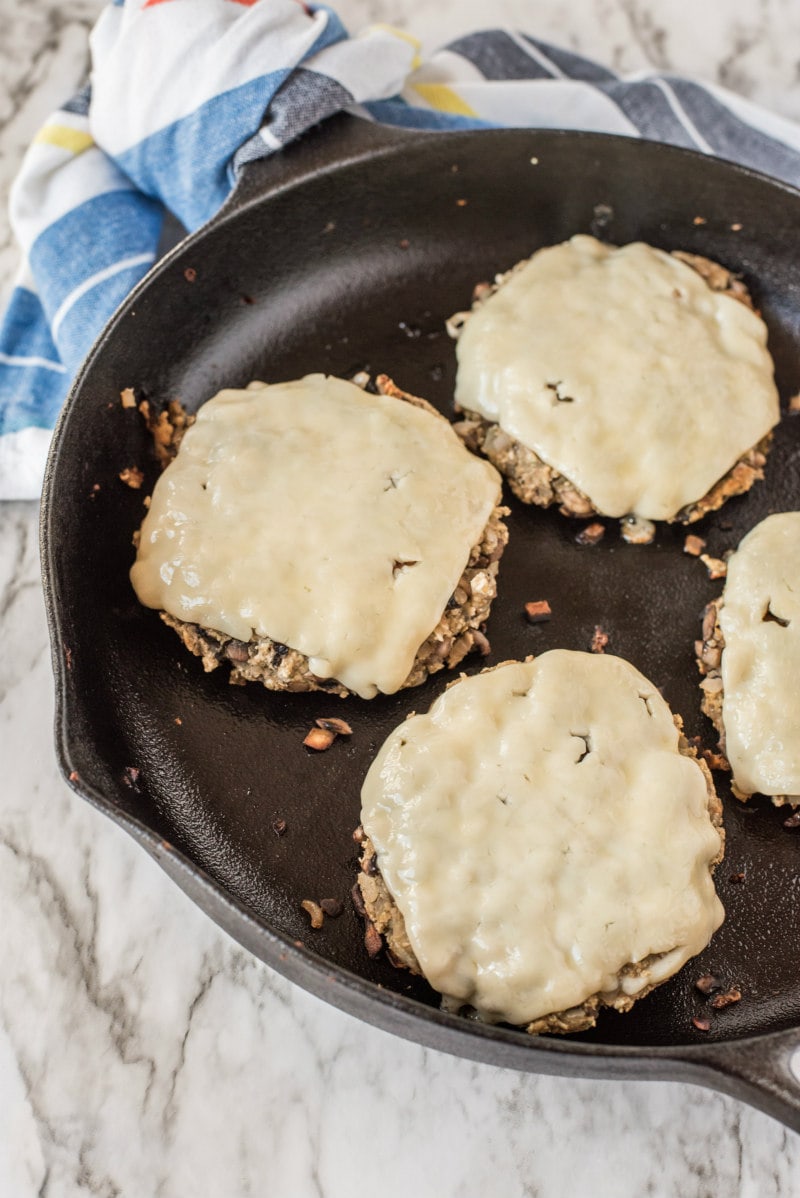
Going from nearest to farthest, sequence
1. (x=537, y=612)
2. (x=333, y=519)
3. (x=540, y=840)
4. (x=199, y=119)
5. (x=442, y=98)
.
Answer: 1. (x=540, y=840)
2. (x=333, y=519)
3. (x=537, y=612)
4. (x=199, y=119)
5. (x=442, y=98)

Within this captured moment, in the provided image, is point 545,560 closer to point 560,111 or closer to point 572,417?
point 572,417

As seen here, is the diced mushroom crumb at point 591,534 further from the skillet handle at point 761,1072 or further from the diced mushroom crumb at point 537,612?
the skillet handle at point 761,1072

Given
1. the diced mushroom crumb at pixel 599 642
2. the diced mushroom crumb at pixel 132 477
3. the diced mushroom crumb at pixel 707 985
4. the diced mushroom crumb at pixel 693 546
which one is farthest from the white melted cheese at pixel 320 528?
the diced mushroom crumb at pixel 707 985

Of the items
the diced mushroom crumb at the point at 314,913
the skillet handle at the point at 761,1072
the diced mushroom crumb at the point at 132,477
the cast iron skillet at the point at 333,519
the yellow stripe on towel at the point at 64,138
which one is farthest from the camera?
the yellow stripe on towel at the point at 64,138

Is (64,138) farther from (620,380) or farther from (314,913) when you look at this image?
(314,913)

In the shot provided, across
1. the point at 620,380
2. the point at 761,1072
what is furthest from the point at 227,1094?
the point at 620,380

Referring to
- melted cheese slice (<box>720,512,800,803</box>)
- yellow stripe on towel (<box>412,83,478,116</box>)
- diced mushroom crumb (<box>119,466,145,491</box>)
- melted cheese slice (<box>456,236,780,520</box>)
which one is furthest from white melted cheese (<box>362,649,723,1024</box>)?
yellow stripe on towel (<box>412,83,478,116</box>)
